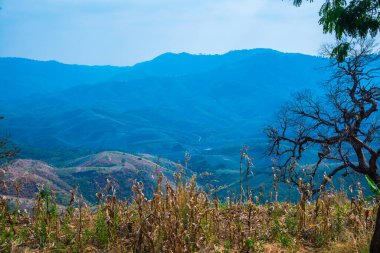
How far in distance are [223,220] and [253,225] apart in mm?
486

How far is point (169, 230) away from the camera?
15.1ft

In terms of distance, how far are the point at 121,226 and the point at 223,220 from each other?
1625 millimetres

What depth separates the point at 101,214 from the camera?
18.1 feet

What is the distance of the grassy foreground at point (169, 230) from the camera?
4.68 meters

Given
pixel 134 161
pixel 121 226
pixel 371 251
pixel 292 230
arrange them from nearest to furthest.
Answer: pixel 371 251 < pixel 121 226 < pixel 292 230 < pixel 134 161

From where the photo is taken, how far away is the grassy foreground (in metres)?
4.68

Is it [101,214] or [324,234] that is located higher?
[101,214]

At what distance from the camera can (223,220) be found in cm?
614

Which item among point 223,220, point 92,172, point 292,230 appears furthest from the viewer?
point 92,172

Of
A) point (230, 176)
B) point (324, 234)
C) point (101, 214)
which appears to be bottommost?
point (230, 176)

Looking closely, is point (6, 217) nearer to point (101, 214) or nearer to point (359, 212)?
point (101, 214)

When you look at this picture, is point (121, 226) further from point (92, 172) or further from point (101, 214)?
point (92, 172)

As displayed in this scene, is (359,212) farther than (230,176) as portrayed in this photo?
No

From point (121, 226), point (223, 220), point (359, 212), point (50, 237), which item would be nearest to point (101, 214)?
point (121, 226)
